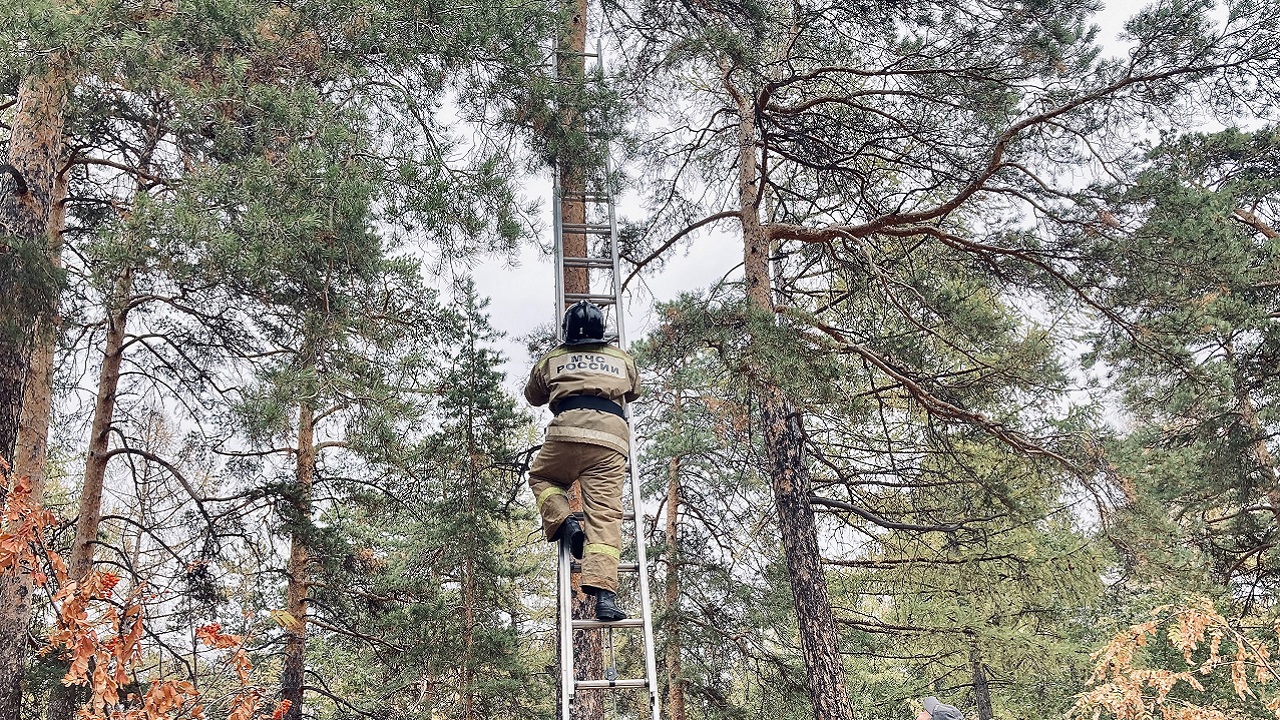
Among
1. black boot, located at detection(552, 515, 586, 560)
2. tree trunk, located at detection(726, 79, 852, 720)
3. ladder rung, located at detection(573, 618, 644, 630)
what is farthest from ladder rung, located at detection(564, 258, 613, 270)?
ladder rung, located at detection(573, 618, 644, 630)

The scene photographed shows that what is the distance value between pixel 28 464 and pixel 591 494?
5.90 metres

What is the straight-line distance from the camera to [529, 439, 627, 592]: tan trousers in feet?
14.7

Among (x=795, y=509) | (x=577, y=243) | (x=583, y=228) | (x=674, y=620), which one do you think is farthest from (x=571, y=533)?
(x=674, y=620)

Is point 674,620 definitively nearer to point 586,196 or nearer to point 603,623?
point 586,196

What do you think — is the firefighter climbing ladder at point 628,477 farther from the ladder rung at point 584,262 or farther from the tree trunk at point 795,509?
the tree trunk at point 795,509

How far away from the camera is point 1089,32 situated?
21.4 ft

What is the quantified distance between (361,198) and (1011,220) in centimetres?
547

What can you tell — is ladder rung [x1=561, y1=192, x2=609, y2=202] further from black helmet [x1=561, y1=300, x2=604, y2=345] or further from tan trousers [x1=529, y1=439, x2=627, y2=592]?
tan trousers [x1=529, y1=439, x2=627, y2=592]

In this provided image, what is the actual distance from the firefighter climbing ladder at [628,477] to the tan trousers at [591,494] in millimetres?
103

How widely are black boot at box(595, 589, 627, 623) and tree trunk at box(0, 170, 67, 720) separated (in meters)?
3.27

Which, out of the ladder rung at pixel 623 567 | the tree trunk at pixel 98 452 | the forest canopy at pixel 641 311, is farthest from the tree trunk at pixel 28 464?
the ladder rung at pixel 623 567

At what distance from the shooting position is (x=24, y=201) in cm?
631

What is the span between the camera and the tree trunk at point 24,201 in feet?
15.8

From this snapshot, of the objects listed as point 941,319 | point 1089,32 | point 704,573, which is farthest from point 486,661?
point 1089,32
